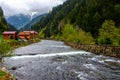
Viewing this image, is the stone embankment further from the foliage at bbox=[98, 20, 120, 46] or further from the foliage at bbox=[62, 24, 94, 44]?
the foliage at bbox=[62, 24, 94, 44]

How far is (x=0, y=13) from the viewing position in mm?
160125

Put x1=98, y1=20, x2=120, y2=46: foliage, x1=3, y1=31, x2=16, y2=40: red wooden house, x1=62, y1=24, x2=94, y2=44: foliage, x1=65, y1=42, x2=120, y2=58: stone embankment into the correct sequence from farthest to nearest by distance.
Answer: x1=3, y1=31, x2=16, y2=40: red wooden house → x1=62, y1=24, x2=94, y2=44: foliage → x1=98, y1=20, x2=120, y2=46: foliage → x1=65, y1=42, x2=120, y2=58: stone embankment

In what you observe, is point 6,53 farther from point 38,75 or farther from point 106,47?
point 106,47

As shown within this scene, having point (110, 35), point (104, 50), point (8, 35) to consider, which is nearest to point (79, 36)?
point (110, 35)

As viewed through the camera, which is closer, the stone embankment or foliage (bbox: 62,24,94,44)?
the stone embankment

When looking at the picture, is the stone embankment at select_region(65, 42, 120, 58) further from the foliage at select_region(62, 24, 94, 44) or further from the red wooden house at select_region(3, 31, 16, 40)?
the red wooden house at select_region(3, 31, 16, 40)

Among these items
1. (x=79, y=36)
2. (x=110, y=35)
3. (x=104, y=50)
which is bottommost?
(x=104, y=50)

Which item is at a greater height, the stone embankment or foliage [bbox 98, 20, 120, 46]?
foliage [bbox 98, 20, 120, 46]

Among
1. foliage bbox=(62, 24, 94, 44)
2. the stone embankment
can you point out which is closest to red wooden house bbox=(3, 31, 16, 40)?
foliage bbox=(62, 24, 94, 44)

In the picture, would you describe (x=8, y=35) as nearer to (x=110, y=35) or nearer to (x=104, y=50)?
(x=110, y=35)

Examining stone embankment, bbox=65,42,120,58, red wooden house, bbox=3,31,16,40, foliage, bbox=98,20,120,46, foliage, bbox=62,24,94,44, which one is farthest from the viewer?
red wooden house, bbox=3,31,16,40

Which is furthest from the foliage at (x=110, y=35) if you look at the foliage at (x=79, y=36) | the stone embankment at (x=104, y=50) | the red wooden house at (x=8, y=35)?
the red wooden house at (x=8, y=35)

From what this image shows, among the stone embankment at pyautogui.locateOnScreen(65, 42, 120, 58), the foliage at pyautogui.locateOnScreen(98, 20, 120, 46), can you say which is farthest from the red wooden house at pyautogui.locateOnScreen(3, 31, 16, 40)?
the foliage at pyautogui.locateOnScreen(98, 20, 120, 46)

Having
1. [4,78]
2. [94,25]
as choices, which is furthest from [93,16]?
[4,78]
